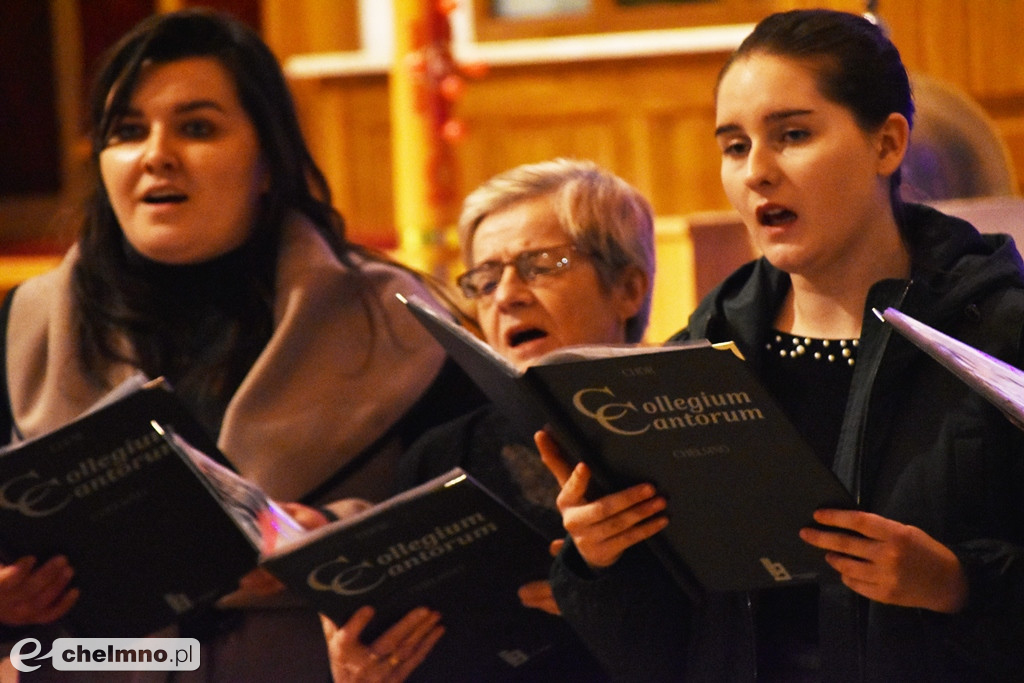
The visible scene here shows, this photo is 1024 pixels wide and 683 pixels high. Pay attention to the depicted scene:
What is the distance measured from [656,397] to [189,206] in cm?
110

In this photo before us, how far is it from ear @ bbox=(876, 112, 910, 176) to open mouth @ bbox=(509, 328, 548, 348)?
58 centimetres

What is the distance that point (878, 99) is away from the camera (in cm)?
158

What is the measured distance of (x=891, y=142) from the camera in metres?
1.60

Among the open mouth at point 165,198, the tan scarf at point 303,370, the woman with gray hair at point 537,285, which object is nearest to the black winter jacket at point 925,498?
the woman with gray hair at point 537,285

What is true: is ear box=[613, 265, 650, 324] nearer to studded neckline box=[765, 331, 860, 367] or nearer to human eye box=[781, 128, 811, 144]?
studded neckline box=[765, 331, 860, 367]

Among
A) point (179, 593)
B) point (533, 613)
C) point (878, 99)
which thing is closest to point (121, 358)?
A: point (179, 593)

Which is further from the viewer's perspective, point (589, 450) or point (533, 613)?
point (533, 613)

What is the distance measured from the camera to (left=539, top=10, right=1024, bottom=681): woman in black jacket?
1.41 metres

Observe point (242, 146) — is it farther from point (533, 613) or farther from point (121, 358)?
point (533, 613)

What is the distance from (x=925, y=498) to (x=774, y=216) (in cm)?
37

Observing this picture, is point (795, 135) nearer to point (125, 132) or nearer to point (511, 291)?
point (511, 291)

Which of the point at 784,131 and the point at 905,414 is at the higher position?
the point at 784,131

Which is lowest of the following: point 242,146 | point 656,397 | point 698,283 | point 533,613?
point 533,613

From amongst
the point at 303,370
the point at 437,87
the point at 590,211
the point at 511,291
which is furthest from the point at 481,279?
the point at 437,87
